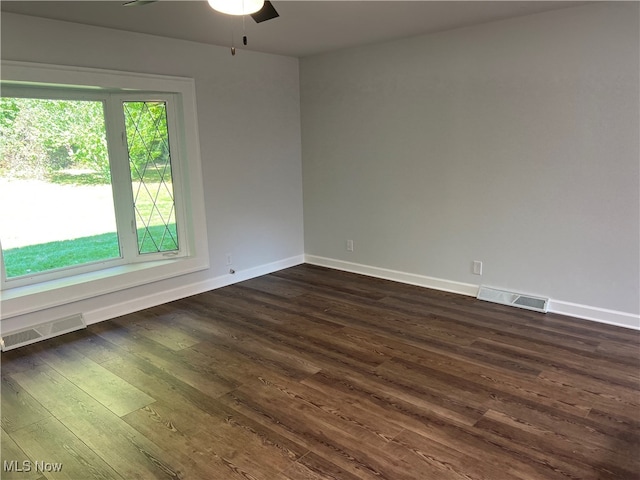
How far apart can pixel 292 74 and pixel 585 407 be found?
4246 mm

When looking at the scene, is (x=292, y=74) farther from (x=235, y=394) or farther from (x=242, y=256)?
(x=235, y=394)

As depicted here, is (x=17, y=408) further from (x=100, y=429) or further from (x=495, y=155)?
(x=495, y=155)

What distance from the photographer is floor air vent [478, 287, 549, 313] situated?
12.5 feet

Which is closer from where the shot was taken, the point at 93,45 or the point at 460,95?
the point at 93,45

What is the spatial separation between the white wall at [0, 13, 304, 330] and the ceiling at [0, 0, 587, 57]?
0.48 feet

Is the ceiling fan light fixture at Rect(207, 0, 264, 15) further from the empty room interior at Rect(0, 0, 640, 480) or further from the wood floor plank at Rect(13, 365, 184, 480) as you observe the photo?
the wood floor plank at Rect(13, 365, 184, 480)

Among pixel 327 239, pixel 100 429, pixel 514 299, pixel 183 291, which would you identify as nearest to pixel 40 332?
pixel 183 291

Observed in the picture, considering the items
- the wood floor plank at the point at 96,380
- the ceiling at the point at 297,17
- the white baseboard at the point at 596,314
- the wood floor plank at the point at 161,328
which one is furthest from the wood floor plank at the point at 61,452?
the white baseboard at the point at 596,314

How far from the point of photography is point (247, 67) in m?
4.61

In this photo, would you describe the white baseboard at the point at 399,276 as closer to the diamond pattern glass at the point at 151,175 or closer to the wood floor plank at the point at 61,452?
the diamond pattern glass at the point at 151,175

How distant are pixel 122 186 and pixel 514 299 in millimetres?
3707

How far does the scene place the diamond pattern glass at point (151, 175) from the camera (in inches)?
161

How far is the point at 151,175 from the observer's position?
423cm

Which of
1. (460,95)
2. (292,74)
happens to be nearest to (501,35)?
(460,95)
